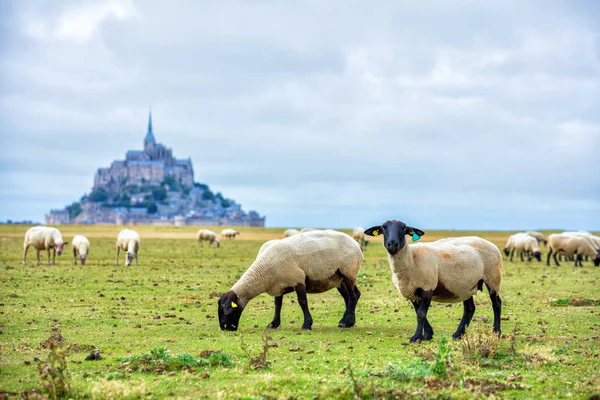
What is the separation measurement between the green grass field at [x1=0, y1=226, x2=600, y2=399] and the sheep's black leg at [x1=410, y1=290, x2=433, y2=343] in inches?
13.6

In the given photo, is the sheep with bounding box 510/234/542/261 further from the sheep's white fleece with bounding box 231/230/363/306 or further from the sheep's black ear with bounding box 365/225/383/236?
the sheep's black ear with bounding box 365/225/383/236

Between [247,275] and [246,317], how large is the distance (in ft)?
8.34

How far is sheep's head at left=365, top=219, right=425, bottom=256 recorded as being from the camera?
13297 millimetres

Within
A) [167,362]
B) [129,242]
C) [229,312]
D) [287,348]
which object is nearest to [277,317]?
[229,312]

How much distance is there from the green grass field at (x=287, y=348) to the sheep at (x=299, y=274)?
568 millimetres

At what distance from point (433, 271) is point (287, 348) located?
11.2ft

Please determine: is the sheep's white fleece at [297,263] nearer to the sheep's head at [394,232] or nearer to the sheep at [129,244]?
the sheep's head at [394,232]

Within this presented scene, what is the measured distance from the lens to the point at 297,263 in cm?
1580

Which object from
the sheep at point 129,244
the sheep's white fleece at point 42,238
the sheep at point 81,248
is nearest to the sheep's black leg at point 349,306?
the sheep at point 129,244

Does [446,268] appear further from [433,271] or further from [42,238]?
[42,238]

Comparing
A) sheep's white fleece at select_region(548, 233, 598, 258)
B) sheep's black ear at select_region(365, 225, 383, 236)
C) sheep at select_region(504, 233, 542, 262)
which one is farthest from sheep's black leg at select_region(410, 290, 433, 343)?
sheep at select_region(504, 233, 542, 262)

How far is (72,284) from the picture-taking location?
995 inches

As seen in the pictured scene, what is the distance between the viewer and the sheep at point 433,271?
13.5 m

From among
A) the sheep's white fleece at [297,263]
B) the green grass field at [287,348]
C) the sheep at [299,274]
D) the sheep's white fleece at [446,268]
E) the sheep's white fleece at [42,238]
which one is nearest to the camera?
the green grass field at [287,348]
